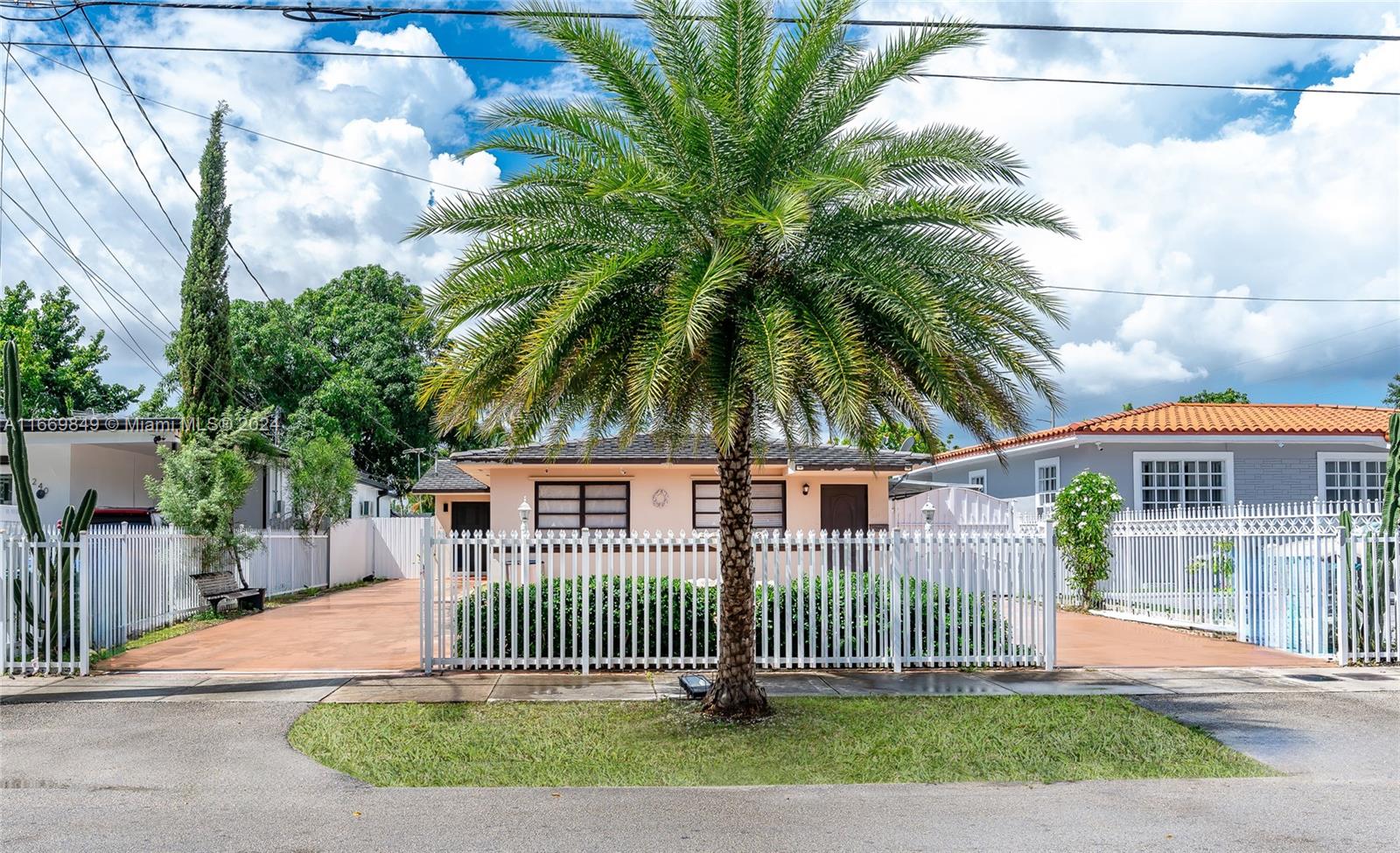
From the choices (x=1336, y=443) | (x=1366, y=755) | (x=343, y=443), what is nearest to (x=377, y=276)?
(x=343, y=443)

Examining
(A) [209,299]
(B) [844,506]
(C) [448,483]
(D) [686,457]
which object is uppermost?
(A) [209,299]

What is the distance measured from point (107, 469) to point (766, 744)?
75.1ft

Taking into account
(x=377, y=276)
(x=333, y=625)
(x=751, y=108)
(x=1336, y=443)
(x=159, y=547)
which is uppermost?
(x=377, y=276)

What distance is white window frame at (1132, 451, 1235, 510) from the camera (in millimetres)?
20766

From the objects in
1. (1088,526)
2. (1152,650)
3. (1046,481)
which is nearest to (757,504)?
(1088,526)

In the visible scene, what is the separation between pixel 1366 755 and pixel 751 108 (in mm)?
7183

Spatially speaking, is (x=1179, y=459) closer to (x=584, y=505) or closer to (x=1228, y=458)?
(x=1228, y=458)

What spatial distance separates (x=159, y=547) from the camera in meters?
17.2

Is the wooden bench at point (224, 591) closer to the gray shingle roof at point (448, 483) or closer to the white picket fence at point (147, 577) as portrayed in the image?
the white picket fence at point (147, 577)

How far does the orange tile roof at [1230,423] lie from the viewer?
20.4 metres

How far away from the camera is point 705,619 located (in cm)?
1191

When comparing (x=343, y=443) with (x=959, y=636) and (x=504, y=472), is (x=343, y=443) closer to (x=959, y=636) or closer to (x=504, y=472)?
(x=504, y=472)

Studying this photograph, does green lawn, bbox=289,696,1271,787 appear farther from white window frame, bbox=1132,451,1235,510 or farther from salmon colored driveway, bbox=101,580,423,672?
white window frame, bbox=1132,451,1235,510

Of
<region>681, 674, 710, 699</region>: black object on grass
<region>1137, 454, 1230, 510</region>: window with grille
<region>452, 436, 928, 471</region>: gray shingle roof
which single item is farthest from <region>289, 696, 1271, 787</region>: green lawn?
<region>1137, 454, 1230, 510</region>: window with grille
